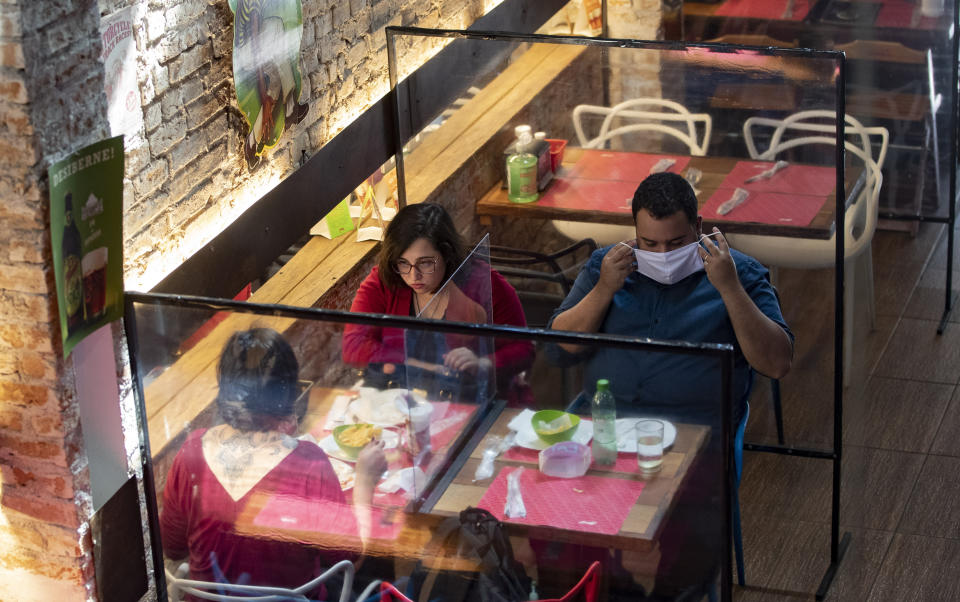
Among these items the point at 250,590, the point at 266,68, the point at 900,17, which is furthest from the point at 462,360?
the point at 900,17

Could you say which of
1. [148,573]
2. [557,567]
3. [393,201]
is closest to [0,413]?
[148,573]

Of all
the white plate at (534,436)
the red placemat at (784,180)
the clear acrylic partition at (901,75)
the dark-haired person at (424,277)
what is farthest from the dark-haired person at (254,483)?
the clear acrylic partition at (901,75)

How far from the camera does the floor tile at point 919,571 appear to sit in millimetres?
3914

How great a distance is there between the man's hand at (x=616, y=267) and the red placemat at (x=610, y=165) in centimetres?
82

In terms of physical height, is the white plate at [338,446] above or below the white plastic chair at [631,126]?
below

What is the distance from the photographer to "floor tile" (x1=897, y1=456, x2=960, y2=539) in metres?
4.24

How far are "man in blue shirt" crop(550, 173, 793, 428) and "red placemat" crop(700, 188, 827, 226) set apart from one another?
1.91 ft

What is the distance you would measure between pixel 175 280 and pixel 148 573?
2.30ft

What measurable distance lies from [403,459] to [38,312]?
0.80 metres

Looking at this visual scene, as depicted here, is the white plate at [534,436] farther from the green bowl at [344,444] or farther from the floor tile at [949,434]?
the floor tile at [949,434]

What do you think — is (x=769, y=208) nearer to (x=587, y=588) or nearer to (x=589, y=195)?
(x=589, y=195)

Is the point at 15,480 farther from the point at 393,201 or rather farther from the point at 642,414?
the point at 393,201

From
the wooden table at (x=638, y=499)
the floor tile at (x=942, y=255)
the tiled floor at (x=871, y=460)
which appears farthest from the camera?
the floor tile at (x=942, y=255)

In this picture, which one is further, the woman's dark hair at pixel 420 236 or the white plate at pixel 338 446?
the woman's dark hair at pixel 420 236
